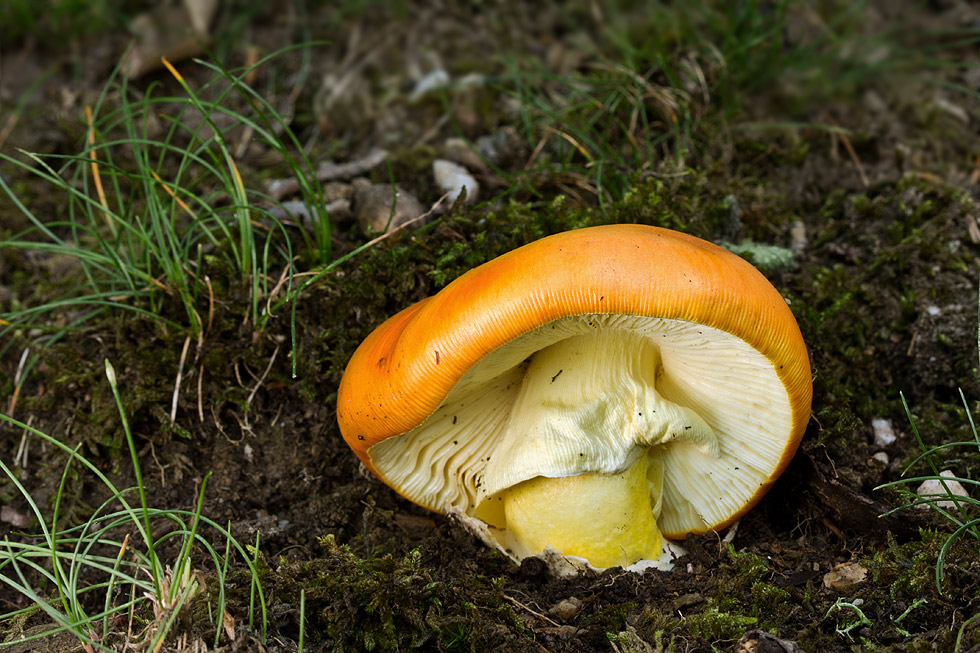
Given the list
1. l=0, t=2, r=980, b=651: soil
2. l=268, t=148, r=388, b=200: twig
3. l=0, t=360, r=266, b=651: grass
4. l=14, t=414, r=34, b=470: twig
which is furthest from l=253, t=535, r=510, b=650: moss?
l=268, t=148, r=388, b=200: twig

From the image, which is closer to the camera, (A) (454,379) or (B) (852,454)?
(A) (454,379)

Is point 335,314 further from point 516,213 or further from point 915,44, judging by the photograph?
point 915,44

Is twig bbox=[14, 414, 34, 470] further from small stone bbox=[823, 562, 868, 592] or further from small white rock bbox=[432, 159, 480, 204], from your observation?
small stone bbox=[823, 562, 868, 592]

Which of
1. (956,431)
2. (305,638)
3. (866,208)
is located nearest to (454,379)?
(305,638)

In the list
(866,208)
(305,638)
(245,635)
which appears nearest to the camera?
(245,635)

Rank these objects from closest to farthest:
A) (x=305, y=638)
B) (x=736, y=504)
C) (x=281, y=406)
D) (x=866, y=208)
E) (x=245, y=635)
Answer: (x=245, y=635), (x=305, y=638), (x=736, y=504), (x=281, y=406), (x=866, y=208)

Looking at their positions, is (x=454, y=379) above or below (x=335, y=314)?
above

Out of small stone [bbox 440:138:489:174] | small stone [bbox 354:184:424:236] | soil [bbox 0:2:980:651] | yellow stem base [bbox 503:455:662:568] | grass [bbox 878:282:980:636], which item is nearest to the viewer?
grass [bbox 878:282:980:636]
